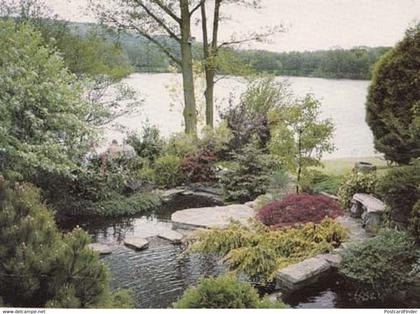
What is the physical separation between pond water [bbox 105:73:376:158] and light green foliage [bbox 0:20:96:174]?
2.54 feet

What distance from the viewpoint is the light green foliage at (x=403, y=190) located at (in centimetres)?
374

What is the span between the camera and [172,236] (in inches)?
180

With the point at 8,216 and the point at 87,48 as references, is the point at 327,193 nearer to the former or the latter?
the point at 87,48

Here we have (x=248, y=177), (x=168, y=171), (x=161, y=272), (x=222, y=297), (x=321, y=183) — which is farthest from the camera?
(x=168, y=171)

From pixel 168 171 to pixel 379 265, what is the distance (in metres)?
3.27

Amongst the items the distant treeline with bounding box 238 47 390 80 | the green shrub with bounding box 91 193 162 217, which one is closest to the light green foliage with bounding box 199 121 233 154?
the green shrub with bounding box 91 193 162 217

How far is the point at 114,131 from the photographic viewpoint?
20.6ft

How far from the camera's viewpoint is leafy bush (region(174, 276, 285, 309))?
8.79ft

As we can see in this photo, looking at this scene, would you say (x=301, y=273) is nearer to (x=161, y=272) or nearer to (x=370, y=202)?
(x=161, y=272)

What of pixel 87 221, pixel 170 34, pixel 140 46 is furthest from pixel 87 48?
pixel 87 221

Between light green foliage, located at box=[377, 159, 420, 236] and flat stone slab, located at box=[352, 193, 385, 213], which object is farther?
flat stone slab, located at box=[352, 193, 385, 213]

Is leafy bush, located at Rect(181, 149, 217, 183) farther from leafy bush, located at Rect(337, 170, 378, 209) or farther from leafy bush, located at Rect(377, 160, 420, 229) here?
leafy bush, located at Rect(377, 160, 420, 229)

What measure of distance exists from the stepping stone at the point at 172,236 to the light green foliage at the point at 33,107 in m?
0.93

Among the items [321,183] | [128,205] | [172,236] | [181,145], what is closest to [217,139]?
[181,145]
